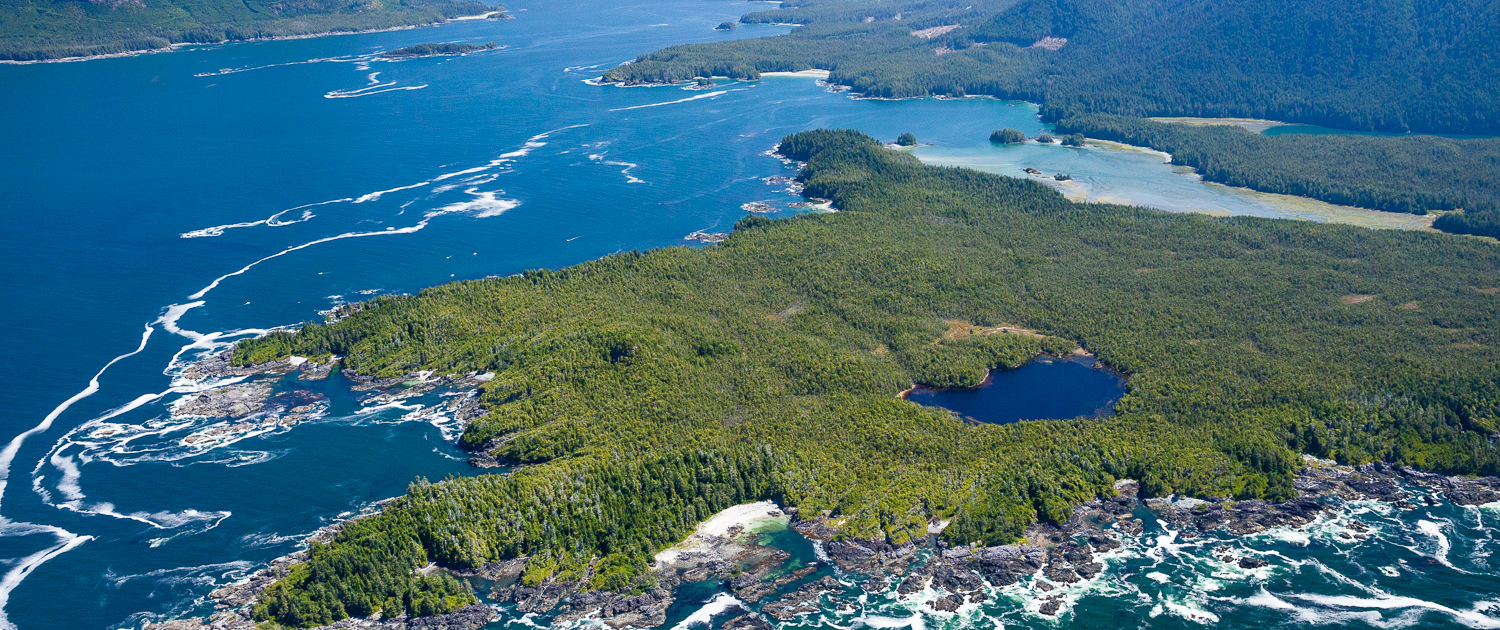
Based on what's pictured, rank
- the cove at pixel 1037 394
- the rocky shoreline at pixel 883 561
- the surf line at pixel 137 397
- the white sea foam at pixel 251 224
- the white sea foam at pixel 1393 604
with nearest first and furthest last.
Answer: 1. the rocky shoreline at pixel 883 561
2. the white sea foam at pixel 1393 604
3. the surf line at pixel 137 397
4. the cove at pixel 1037 394
5. the white sea foam at pixel 251 224

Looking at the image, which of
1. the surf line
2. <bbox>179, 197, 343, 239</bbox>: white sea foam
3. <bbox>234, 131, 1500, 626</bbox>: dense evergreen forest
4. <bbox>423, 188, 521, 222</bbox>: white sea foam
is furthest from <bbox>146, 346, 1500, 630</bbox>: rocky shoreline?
<bbox>179, 197, 343, 239</bbox>: white sea foam

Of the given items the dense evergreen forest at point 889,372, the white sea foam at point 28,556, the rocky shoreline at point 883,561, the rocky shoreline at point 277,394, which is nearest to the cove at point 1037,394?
the dense evergreen forest at point 889,372

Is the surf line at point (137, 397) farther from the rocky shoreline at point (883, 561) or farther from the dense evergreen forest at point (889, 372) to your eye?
the rocky shoreline at point (883, 561)

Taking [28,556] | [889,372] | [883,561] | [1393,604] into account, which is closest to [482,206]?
[889,372]

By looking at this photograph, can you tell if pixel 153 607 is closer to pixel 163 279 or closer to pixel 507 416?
pixel 507 416

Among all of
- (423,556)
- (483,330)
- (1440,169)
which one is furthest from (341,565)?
(1440,169)
